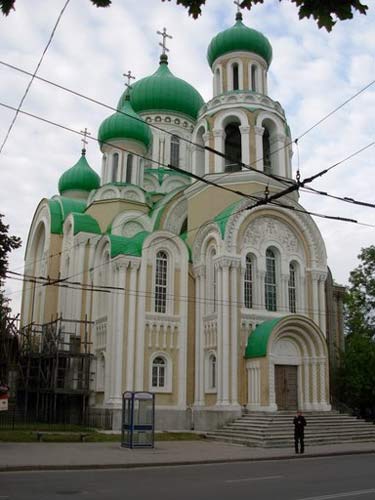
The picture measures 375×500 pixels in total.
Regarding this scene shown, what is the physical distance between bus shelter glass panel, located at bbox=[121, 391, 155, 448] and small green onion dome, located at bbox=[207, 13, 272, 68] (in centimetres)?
1794

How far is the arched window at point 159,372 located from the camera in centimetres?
2505

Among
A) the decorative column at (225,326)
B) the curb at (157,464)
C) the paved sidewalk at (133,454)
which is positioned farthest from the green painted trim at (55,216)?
the curb at (157,464)

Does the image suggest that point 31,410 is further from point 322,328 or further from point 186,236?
point 322,328

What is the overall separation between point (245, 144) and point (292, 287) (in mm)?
6932

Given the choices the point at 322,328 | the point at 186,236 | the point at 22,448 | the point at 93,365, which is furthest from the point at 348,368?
the point at 22,448

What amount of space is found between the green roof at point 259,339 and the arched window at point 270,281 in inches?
70.0

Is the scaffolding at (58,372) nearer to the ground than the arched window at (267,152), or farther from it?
nearer to the ground

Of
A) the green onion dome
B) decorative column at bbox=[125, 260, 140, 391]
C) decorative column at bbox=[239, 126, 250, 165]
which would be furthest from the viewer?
the green onion dome

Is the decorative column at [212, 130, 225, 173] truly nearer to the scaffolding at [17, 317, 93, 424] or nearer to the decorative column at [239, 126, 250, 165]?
the decorative column at [239, 126, 250, 165]

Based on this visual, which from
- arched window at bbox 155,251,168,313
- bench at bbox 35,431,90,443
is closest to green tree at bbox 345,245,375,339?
arched window at bbox 155,251,168,313

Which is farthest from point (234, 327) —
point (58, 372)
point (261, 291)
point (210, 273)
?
point (58, 372)

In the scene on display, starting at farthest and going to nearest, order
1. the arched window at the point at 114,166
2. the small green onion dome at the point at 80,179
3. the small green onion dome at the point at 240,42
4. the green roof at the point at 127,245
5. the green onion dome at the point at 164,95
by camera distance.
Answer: the small green onion dome at the point at 80,179, the green onion dome at the point at 164,95, the arched window at the point at 114,166, the small green onion dome at the point at 240,42, the green roof at the point at 127,245

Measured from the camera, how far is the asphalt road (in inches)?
371

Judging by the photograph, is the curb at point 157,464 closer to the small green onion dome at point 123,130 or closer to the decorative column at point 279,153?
the decorative column at point 279,153
